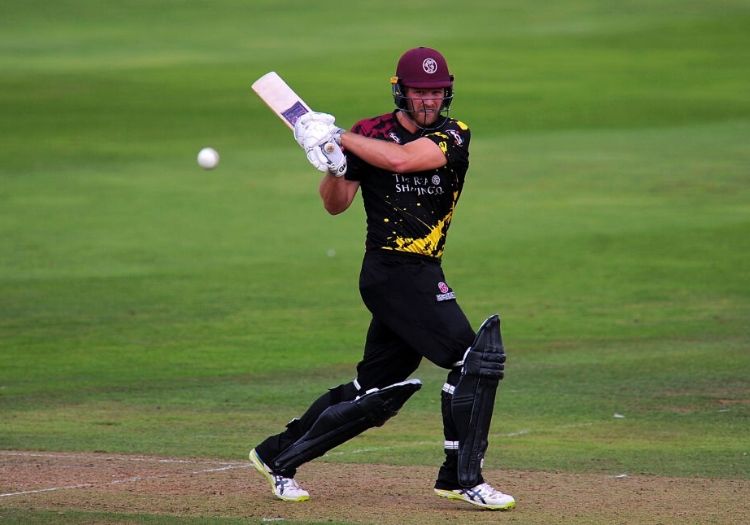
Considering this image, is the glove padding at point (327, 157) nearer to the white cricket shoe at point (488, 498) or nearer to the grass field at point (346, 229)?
the white cricket shoe at point (488, 498)

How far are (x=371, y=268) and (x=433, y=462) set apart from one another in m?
2.05

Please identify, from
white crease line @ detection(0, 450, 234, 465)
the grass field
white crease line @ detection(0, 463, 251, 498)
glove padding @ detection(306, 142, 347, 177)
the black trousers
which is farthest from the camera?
the grass field

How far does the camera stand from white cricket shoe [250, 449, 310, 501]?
23.4 feet

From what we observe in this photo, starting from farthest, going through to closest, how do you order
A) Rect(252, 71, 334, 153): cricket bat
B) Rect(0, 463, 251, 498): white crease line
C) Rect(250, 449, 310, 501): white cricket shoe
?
Rect(0, 463, 251, 498): white crease line → Rect(250, 449, 310, 501): white cricket shoe → Rect(252, 71, 334, 153): cricket bat

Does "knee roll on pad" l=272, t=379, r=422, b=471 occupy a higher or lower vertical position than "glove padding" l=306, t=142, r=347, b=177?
lower

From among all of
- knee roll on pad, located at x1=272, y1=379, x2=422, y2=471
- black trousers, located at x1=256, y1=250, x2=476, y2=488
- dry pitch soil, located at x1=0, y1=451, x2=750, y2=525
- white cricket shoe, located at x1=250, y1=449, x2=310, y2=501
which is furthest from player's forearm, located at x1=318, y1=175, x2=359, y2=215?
dry pitch soil, located at x1=0, y1=451, x2=750, y2=525

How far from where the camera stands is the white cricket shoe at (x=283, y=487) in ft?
23.4

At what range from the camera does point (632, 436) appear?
31.5ft

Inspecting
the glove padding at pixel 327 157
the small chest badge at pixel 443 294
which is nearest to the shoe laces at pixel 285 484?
the small chest badge at pixel 443 294

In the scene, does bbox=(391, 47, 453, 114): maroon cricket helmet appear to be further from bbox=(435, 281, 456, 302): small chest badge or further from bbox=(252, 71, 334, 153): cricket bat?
bbox=(435, 281, 456, 302): small chest badge

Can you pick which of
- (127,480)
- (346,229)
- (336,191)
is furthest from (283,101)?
(346,229)

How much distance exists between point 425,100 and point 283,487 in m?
2.01

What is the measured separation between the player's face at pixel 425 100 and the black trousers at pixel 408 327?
0.69 metres

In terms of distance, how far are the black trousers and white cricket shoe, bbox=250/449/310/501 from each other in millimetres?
50
